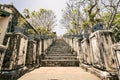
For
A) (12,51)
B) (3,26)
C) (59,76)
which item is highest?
(3,26)

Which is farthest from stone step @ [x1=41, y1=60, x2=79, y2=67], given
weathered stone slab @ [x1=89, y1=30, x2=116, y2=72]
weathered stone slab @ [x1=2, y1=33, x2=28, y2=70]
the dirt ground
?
weathered stone slab @ [x1=89, y1=30, x2=116, y2=72]

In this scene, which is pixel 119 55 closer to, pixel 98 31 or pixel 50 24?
pixel 98 31

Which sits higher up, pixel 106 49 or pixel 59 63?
pixel 106 49

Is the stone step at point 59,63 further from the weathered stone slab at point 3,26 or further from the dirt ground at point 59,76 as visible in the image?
the weathered stone slab at point 3,26

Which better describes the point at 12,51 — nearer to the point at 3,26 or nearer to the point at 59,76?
the point at 3,26

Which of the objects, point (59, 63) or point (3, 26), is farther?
point (59, 63)

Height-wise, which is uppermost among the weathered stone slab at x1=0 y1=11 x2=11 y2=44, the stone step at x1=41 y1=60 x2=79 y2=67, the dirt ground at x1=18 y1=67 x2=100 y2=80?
the weathered stone slab at x1=0 y1=11 x2=11 y2=44

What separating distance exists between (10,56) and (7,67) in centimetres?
35

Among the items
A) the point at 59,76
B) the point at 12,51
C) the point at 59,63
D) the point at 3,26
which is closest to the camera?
the point at 12,51

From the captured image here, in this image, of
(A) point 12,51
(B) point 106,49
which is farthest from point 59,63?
(B) point 106,49

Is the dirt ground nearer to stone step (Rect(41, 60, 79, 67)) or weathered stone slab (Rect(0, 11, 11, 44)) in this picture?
weathered stone slab (Rect(0, 11, 11, 44))

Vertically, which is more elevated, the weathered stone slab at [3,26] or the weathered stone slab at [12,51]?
the weathered stone slab at [3,26]

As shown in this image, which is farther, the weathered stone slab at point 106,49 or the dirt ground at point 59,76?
the dirt ground at point 59,76

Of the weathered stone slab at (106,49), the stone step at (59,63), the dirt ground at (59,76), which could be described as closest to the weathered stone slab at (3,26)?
the dirt ground at (59,76)
